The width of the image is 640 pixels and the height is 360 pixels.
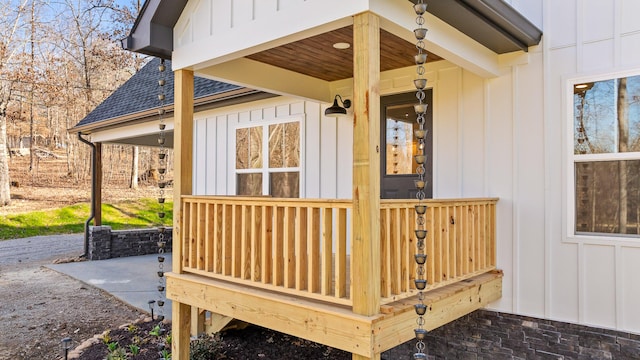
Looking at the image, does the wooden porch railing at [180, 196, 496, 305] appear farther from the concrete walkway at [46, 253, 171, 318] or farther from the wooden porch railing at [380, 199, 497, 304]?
the concrete walkway at [46, 253, 171, 318]

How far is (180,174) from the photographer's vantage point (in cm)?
410

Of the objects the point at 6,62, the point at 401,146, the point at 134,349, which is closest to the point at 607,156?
the point at 401,146

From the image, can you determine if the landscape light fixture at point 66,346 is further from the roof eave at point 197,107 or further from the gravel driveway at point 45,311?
the roof eave at point 197,107

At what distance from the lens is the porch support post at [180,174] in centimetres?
410

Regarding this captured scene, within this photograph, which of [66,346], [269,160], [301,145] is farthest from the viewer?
[269,160]

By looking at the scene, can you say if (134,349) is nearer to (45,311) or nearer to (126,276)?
(45,311)

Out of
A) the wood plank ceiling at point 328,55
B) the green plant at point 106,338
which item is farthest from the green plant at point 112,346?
the wood plank ceiling at point 328,55

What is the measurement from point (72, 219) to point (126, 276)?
8.53 meters

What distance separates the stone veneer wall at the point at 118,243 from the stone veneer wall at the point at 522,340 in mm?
8213

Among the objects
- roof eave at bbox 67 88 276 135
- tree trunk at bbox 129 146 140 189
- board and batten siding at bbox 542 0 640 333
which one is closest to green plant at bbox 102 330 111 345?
roof eave at bbox 67 88 276 135

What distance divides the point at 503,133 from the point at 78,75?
62.5ft

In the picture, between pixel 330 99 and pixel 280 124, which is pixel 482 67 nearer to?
pixel 330 99

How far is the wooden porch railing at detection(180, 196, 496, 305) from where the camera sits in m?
3.00

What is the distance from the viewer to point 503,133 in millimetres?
4320
